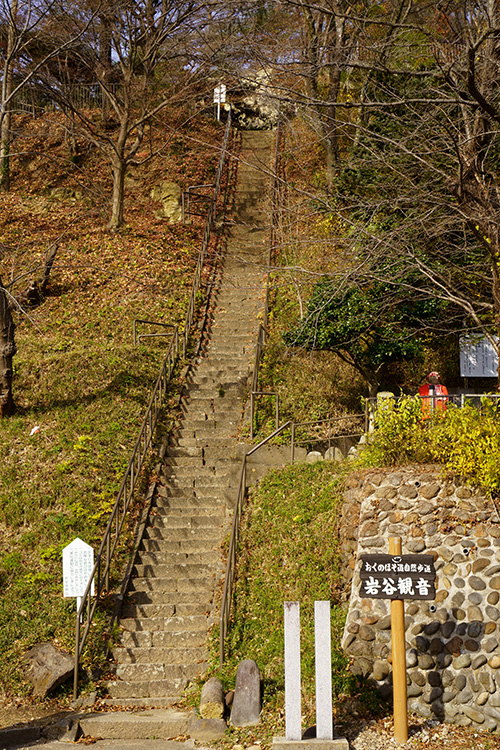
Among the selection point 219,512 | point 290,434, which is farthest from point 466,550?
point 290,434

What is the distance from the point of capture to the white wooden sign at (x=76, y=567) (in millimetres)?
10078

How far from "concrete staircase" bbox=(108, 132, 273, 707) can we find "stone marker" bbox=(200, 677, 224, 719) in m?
1.20

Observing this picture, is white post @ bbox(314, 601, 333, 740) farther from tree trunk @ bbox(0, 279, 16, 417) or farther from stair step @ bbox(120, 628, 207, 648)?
tree trunk @ bbox(0, 279, 16, 417)

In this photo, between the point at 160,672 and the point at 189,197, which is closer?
the point at 160,672

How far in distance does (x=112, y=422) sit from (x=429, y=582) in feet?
27.6

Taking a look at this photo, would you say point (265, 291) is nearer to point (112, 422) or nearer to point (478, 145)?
point (112, 422)

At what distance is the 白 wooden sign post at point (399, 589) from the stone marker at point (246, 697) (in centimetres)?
166

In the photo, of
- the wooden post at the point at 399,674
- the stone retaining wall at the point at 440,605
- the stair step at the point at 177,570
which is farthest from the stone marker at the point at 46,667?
the wooden post at the point at 399,674

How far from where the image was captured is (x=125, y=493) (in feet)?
42.4

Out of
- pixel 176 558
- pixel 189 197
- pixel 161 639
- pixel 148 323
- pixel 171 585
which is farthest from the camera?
pixel 189 197

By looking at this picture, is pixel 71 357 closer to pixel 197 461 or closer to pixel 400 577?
pixel 197 461

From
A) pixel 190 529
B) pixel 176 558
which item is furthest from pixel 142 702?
pixel 190 529

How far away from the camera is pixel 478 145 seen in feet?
33.7

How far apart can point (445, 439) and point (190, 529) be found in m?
4.96
